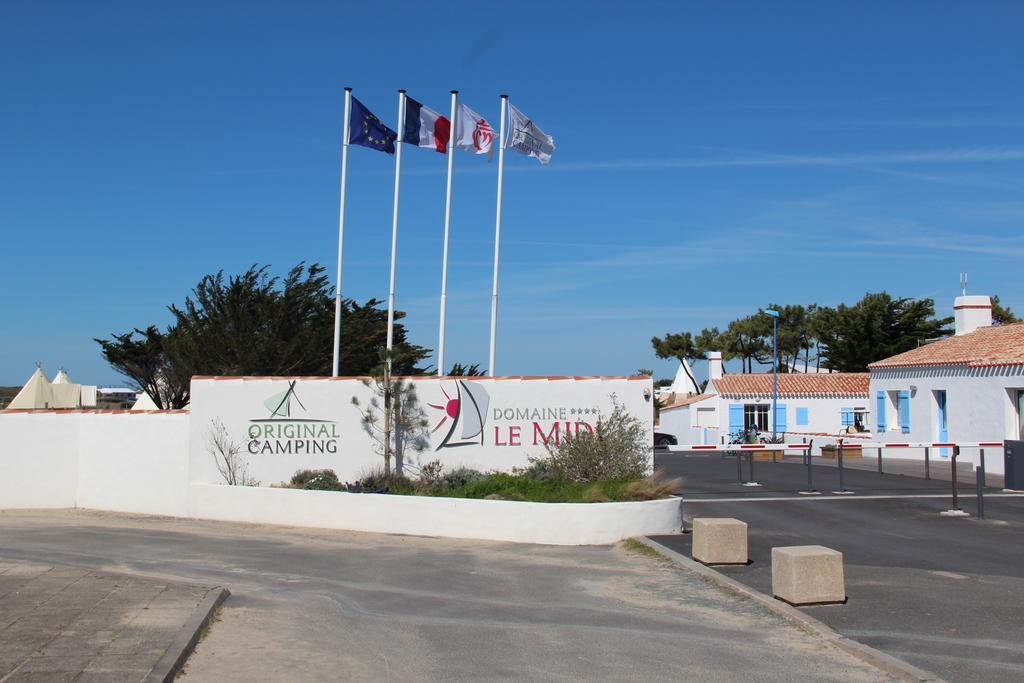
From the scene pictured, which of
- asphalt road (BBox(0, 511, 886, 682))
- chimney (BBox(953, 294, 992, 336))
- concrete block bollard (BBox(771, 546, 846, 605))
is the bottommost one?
asphalt road (BBox(0, 511, 886, 682))

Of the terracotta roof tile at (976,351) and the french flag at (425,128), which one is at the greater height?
the french flag at (425,128)

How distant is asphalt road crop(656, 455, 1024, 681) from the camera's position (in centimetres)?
855

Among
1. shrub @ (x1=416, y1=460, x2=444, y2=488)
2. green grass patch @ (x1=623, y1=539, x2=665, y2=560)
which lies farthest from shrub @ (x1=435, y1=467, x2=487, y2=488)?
green grass patch @ (x1=623, y1=539, x2=665, y2=560)

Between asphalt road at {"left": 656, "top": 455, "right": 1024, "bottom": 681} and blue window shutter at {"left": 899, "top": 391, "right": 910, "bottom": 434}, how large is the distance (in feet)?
40.6

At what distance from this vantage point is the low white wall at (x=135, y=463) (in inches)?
722

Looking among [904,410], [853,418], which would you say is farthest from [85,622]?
[853,418]

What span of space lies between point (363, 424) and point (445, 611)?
806cm

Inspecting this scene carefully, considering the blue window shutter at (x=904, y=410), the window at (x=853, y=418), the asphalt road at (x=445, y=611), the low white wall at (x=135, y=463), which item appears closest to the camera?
the asphalt road at (x=445, y=611)

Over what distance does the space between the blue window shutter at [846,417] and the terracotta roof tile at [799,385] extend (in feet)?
2.55

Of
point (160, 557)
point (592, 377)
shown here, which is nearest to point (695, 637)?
point (160, 557)

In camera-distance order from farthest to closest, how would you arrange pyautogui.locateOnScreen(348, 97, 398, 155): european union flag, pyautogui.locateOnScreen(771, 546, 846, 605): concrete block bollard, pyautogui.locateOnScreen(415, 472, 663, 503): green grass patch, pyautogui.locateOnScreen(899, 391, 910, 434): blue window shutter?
pyautogui.locateOnScreen(899, 391, 910, 434): blue window shutter < pyautogui.locateOnScreen(348, 97, 398, 155): european union flag < pyautogui.locateOnScreen(415, 472, 663, 503): green grass patch < pyautogui.locateOnScreen(771, 546, 846, 605): concrete block bollard

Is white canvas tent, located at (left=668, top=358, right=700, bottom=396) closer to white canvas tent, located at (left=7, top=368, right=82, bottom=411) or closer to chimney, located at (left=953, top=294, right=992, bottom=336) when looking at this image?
chimney, located at (left=953, top=294, right=992, bottom=336)

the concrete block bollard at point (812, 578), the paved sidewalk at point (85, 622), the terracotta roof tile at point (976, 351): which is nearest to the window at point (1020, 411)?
the terracotta roof tile at point (976, 351)

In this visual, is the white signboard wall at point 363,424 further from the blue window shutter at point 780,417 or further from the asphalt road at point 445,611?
the blue window shutter at point 780,417
